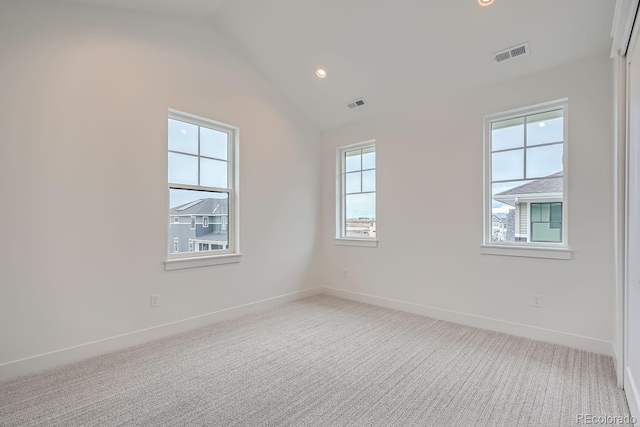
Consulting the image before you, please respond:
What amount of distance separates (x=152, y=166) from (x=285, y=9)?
2.07 meters

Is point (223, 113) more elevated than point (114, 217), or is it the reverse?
point (223, 113)

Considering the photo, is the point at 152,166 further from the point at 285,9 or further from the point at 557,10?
the point at 557,10

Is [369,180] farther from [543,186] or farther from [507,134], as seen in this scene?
[543,186]

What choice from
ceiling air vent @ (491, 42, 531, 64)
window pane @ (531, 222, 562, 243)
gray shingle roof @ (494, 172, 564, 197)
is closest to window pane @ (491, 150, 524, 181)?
gray shingle roof @ (494, 172, 564, 197)

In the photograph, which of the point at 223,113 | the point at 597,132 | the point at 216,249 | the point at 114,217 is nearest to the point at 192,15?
the point at 223,113

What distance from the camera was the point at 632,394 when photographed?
6.21 ft

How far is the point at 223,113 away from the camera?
371 cm

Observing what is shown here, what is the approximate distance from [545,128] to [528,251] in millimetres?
1214

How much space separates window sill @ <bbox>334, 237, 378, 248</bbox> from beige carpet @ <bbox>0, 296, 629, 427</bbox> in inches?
51.7

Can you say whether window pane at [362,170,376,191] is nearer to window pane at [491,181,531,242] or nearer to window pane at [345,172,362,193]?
window pane at [345,172,362,193]

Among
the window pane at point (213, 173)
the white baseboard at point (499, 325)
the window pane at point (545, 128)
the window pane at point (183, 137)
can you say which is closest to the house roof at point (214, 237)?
the window pane at point (213, 173)

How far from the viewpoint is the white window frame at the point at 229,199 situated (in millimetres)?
3361

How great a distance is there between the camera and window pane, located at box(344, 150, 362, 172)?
4641mm

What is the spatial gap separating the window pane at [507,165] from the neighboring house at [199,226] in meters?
3.08
